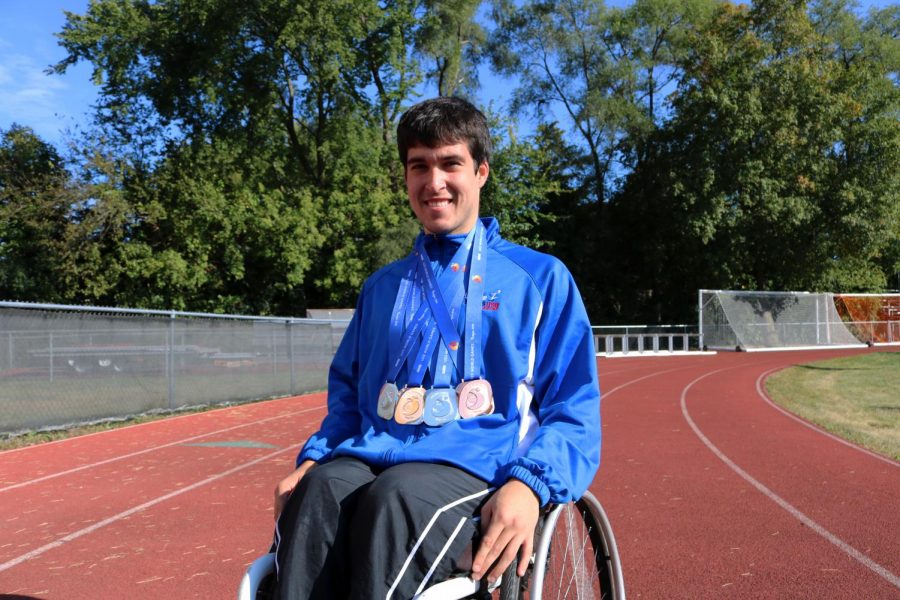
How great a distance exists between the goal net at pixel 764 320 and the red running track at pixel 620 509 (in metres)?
21.4

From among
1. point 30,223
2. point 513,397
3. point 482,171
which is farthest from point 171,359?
point 30,223

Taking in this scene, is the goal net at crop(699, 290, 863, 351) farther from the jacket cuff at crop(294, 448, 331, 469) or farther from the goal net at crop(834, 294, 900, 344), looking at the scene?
the jacket cuff at crop(294, 448, 331, 469)

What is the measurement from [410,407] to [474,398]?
6.4 inches

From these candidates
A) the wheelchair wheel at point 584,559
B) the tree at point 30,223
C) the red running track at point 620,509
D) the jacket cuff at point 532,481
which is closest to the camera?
the jacket cuff at point 532,481

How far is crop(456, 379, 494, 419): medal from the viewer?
1.94m

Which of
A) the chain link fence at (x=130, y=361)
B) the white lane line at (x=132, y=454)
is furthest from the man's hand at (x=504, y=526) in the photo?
the chain link fence at (x=130, y=361)

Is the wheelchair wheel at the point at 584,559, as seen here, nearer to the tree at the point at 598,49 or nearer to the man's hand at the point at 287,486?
the man's hand at the point at 287,486

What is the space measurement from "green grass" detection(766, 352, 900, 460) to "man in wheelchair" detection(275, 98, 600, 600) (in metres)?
7.82

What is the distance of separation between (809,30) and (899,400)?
1019 inches

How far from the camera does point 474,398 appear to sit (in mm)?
1950

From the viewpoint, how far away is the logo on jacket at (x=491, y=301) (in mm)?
2046

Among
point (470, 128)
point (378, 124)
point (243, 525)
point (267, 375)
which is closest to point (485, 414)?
point (470, 128)

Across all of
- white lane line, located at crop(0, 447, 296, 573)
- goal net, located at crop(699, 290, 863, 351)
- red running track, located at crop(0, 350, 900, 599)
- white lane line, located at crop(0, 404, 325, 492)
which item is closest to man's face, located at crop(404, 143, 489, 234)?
red running track, located at crop(0, 350, 900, 599)

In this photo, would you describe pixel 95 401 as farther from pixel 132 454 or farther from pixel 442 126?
pixel 442 126
